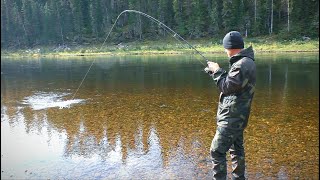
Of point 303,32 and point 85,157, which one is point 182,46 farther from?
point 85,157

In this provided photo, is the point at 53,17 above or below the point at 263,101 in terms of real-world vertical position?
above

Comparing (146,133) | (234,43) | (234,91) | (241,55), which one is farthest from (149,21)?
(234,91)

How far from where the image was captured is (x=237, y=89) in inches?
179

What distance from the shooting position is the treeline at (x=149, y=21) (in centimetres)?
6256

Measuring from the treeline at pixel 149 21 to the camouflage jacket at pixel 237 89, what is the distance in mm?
55068

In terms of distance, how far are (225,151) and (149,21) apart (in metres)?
72.9

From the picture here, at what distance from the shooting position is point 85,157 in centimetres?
745

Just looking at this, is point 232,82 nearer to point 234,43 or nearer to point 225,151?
point 234,43

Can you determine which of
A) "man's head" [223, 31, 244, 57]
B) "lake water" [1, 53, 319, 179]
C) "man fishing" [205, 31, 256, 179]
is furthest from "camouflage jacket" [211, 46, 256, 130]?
"lake water" [1, 53, 319, 179]

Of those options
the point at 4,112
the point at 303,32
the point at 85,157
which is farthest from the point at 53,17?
the point at 85,157

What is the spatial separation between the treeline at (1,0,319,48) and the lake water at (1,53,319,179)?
47.0 m

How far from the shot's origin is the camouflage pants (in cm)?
473

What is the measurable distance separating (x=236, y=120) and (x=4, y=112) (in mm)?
10881

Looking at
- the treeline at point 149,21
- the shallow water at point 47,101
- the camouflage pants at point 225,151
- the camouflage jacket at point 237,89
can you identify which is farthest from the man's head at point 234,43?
the treeline at point 149,21
